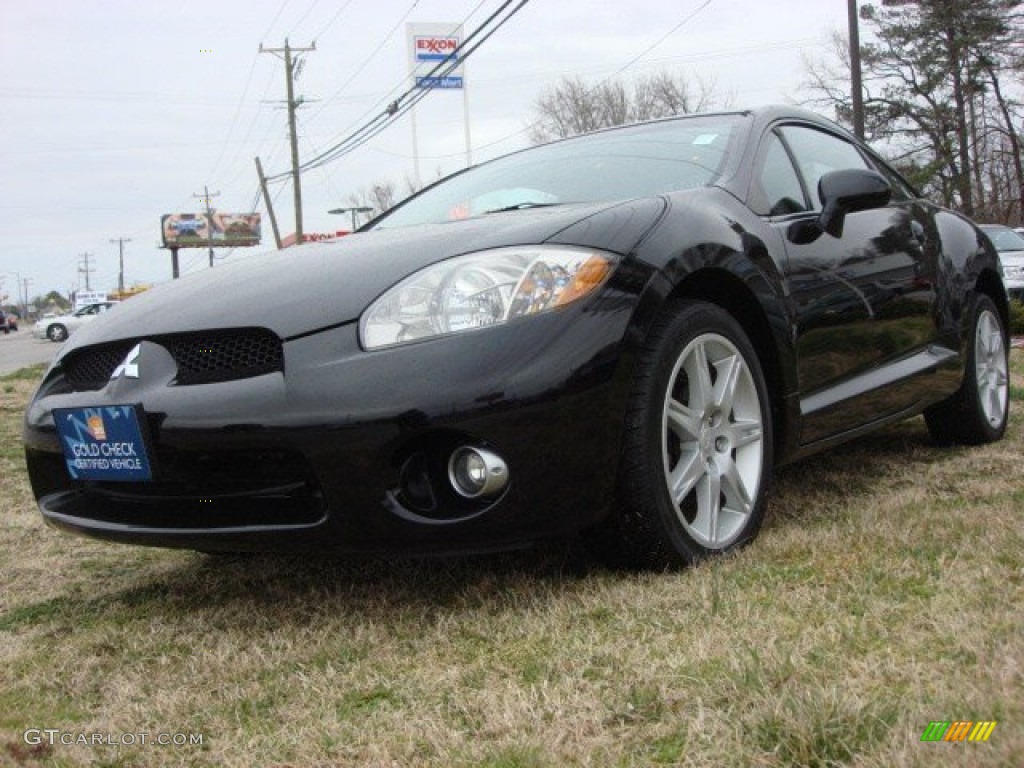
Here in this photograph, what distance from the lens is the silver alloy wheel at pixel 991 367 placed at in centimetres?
430

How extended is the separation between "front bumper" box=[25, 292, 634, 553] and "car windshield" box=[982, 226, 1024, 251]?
14.8 meters

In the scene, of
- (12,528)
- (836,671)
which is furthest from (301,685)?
(12,528)

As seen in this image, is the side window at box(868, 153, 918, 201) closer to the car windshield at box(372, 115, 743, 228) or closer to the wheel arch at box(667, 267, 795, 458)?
the car windshield at box(372, 115, 743, 228)

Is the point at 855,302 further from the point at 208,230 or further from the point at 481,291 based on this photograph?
the point at 208,230

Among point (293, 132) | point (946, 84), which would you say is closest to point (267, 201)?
point (293, 132)

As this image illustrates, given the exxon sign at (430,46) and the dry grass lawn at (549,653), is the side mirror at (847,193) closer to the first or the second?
the dry grass lawn at (549,653)

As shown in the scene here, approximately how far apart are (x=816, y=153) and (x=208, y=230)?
8304 centimetres

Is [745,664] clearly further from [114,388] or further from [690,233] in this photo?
[114,388]

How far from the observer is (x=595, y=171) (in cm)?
325

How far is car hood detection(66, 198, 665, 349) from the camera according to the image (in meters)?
Result: 2.40

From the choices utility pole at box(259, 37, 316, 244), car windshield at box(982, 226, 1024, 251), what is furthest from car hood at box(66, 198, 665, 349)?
utility pole at box(259, 37, 316, 244)

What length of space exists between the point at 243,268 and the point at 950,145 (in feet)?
114

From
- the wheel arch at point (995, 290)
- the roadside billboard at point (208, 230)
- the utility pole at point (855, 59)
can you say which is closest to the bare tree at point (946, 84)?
the utility pole at point (855, 59)

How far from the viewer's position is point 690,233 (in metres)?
2.63
